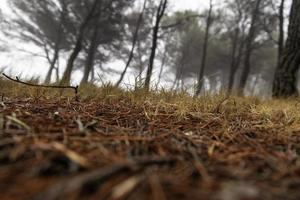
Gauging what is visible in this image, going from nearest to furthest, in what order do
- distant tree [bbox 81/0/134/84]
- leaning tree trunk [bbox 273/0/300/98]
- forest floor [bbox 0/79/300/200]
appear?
forest floor [bbox 0/79/300/200]
leaning tree trunk [bbox 273/0/300/98]
distant tree [bbox 81/0/134/84]

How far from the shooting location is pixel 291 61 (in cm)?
403

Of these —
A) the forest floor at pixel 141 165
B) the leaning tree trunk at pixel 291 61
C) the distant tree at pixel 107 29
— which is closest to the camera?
the forest floor at pixel 141 165

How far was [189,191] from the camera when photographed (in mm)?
562

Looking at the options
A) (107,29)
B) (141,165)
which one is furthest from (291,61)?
(107,29)

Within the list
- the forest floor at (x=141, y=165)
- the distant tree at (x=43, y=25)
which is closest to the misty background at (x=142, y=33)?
the distant tree at (x=43, y=25)

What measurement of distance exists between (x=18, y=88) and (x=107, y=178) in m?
1.97

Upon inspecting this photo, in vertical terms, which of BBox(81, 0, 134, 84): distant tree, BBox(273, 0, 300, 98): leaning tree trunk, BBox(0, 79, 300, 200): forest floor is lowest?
BBox(0, 79, 300, 200): forest floor

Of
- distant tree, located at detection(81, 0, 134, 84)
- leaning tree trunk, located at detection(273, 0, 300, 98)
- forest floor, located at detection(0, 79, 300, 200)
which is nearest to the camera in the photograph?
forest floor, located at detection(0, 79, 300, 200)

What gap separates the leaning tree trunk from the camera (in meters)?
3.95

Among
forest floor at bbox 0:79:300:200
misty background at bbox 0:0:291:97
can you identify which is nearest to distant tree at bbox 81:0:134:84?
misty background at bbox 0:0:291:97

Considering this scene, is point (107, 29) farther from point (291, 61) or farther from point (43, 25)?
point (291, 61)

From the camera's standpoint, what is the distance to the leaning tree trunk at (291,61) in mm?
3952

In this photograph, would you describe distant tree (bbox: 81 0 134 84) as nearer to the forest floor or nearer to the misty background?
the misty background

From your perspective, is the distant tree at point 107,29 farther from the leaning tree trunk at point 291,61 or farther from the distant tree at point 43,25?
the leaning tree trunk at point 291,61
